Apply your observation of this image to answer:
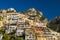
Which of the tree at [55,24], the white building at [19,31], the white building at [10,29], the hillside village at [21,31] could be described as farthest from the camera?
the tree at [55,24]

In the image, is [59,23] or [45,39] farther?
[59,23]

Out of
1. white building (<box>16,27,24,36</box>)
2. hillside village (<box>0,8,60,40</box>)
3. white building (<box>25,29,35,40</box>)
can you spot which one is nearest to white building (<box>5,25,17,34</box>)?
hillside village (<box>0,8,60,40</box>)

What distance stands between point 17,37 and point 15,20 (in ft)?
42.5

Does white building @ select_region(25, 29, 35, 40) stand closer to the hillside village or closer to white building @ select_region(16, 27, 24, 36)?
the hillside village

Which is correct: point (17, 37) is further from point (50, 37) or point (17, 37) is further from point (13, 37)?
point (50, 37)

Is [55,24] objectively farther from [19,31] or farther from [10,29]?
[19,31]

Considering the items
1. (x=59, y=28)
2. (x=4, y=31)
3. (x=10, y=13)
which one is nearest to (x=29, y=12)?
(x=10, y=13)

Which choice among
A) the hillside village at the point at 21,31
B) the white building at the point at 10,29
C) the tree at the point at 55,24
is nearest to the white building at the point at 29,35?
the hillside village at the point at 21,31

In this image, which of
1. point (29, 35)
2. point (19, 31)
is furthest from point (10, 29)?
point (29, 35)

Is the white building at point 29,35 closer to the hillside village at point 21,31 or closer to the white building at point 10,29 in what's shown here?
the hillside village at point 21,31

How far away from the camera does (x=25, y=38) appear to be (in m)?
67.2

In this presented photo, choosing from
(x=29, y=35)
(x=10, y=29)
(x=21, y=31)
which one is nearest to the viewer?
(x=29, y=35)

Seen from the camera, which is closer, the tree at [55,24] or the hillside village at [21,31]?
the hillside village at [21,31]

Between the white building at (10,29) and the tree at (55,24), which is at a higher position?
the tree at (55,24)
